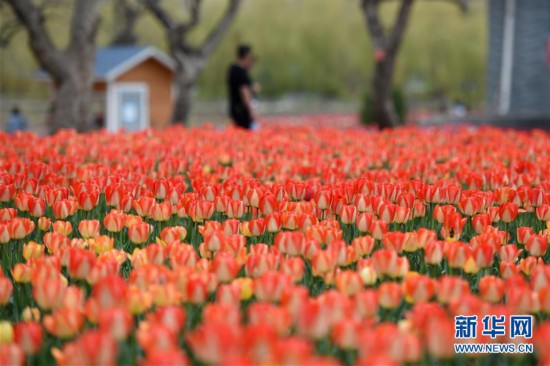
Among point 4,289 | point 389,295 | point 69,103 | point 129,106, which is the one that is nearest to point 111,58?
point 129,106

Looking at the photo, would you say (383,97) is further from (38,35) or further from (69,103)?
(38,35)

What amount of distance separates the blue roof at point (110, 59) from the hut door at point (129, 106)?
670 mm

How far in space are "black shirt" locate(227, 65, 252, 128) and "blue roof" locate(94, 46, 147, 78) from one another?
594 inches

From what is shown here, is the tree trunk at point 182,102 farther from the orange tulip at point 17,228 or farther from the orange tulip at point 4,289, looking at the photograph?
the orange tulip at point 4,289

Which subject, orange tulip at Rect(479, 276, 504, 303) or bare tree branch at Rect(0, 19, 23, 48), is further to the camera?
bare tree branch at Rect(0, 19, 23, 48)

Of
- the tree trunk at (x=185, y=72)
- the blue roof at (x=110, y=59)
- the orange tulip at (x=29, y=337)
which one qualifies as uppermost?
the blue roof at (x=110, y=59)

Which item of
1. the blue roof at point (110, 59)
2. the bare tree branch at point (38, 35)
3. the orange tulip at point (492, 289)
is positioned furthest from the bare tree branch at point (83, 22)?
the orange tulip at point (492, 289)

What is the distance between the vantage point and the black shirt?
400 inches

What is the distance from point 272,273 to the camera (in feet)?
7.63

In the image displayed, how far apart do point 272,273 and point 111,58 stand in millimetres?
24850

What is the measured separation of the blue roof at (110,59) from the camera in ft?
82.3

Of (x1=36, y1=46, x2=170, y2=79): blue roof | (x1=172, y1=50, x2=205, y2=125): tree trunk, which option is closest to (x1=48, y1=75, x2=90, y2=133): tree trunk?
(x1=172, y1=50, x2=205, y2=125): tree trunk

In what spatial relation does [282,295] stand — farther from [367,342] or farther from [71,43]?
[71,43]

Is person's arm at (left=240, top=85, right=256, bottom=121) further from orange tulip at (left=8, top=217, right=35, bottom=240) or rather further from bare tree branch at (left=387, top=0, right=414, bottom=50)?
bare tree branch at (left=387, top=0, right=414, bottom=50)
